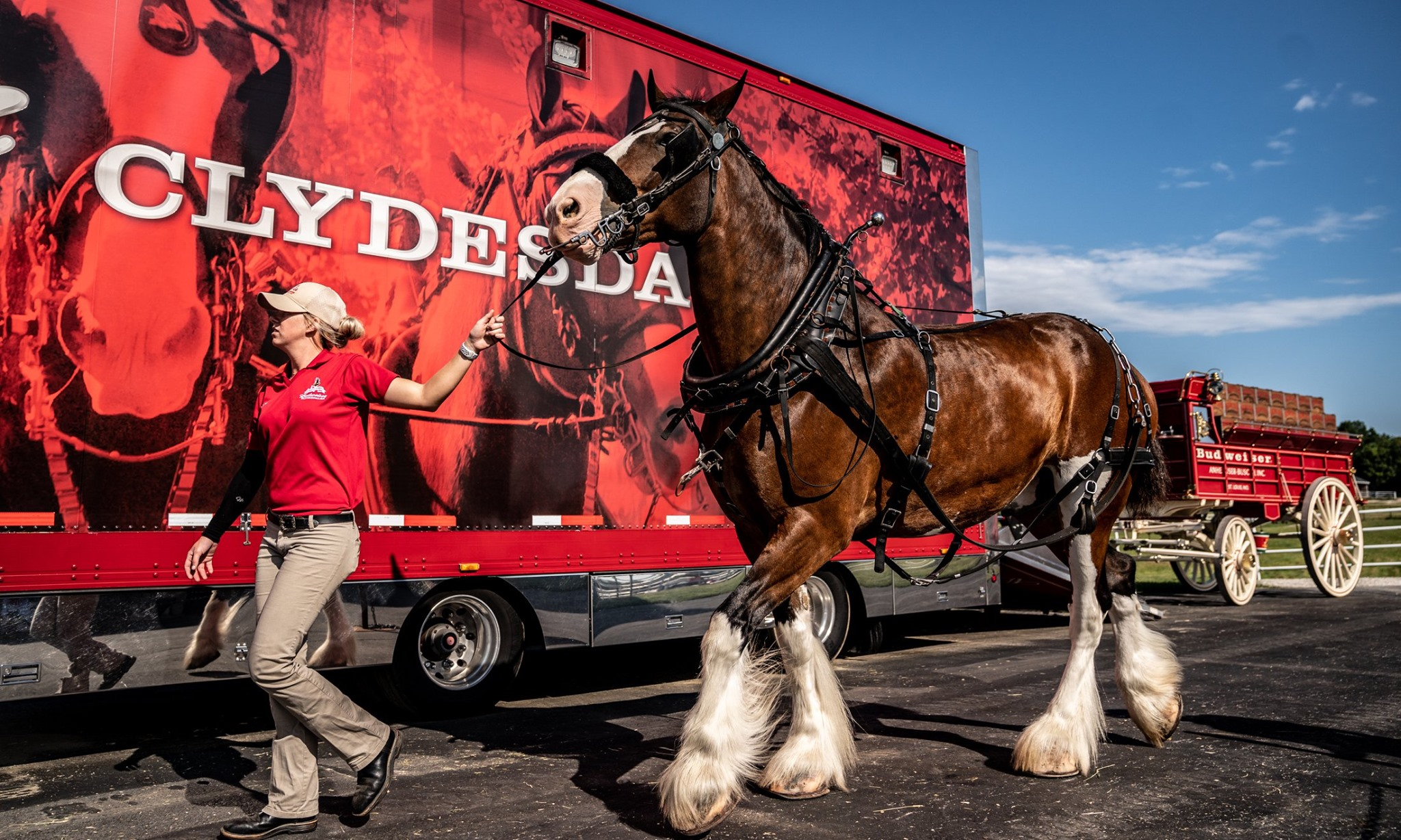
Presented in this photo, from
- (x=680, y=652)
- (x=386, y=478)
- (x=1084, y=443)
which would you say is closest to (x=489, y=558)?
(x=386, y=478)

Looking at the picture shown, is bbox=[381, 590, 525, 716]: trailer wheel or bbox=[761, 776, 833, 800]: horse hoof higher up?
bbox=[381, 590, 525, 716]: trailer wheel

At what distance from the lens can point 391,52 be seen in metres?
5.36

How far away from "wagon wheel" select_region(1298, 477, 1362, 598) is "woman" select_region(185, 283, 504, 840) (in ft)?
41.0

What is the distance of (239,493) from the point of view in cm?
379

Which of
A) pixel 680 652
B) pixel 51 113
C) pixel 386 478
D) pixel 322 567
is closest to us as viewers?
pixel 322 567

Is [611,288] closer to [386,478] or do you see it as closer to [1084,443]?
[386,478]

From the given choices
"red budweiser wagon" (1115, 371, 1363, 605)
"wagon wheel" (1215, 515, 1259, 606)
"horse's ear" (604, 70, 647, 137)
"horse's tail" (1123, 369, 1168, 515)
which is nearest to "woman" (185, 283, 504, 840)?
"horse's ear" (604, 70, 647, 137)

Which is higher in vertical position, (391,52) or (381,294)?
(391,52)

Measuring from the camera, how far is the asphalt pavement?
11.7ft

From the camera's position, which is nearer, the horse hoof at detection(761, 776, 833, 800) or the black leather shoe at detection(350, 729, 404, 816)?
the black leather shoe at detection(350, 729, 404, 816)

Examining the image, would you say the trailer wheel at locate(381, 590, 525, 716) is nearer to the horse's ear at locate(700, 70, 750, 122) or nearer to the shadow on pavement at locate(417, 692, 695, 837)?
the shadow on pavement at locate(417, 692, 695, 837)

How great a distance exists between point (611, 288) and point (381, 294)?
1.46m

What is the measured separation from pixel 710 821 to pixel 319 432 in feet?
6.38

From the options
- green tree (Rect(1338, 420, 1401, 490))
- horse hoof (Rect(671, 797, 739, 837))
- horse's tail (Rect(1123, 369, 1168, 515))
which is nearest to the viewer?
horse hoof (Rect(671, 797, 739, 837))
